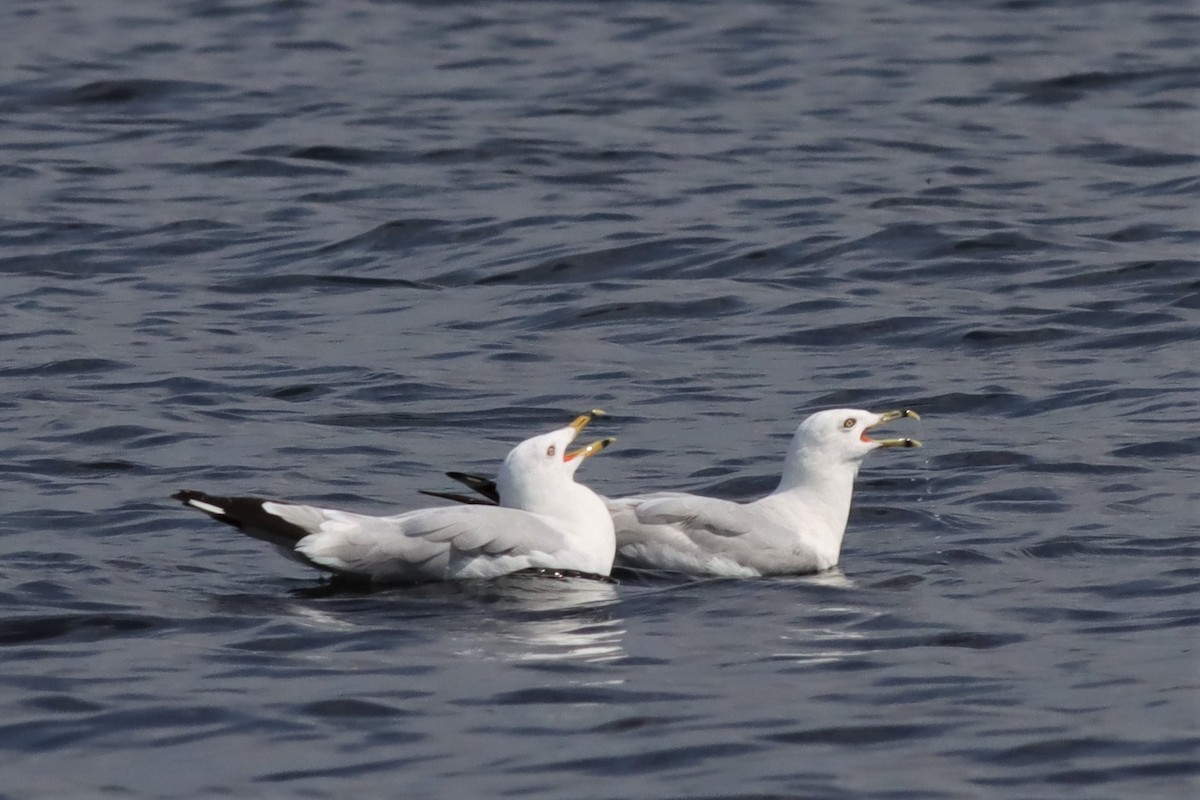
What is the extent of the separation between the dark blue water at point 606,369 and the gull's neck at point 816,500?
0.72 feet

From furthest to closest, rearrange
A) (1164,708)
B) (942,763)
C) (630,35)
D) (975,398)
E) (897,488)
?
(630,35), (975,398), (897,488), (1164,708), (942,763)

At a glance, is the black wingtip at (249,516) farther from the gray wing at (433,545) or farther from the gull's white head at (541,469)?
the gull's white head at (541,469)

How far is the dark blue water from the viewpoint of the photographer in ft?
24.3

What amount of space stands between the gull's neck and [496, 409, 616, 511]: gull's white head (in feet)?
2.99

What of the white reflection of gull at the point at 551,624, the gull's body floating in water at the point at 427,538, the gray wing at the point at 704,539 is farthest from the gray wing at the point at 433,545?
the gray wing at the point at 704,539

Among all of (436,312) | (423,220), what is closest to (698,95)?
(423,220)

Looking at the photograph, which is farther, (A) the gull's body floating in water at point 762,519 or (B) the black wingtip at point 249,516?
(A) the gull's body floating in water at point 762,519

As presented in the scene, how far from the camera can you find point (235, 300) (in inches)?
604

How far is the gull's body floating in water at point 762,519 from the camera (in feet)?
31.8

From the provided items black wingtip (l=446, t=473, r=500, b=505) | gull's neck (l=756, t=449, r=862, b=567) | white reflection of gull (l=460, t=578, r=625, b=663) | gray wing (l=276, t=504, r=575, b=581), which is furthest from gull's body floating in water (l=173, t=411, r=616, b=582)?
gull's neck (l=756, t=449, r=862, b=567)

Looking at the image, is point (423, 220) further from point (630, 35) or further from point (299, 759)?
point (299, 759)

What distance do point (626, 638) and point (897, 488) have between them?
312 cm

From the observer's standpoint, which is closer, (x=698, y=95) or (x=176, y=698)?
(x=176, y=698)

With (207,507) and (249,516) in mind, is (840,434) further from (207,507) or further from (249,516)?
(207,507)
